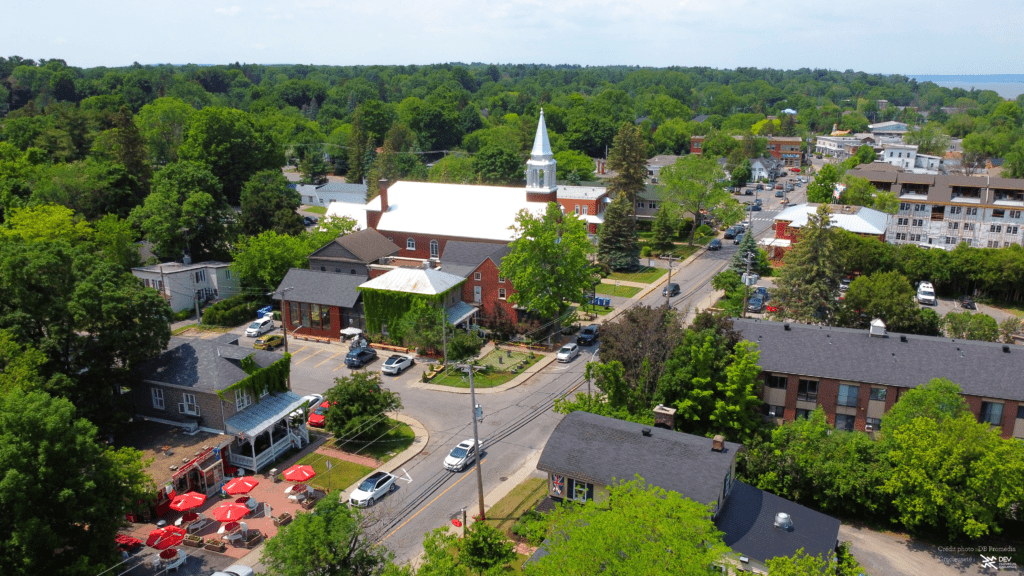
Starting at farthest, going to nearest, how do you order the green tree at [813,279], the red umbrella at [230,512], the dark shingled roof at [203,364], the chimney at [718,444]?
the green tree at [813,279] → the dark shingled roof at [203,364] → the red umbrella at [230,512] → the chimney at [718,444]

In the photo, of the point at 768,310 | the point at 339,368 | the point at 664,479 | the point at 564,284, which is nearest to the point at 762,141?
the point at 768,310

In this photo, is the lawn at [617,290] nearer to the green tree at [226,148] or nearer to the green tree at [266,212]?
the green tree at [266,212]

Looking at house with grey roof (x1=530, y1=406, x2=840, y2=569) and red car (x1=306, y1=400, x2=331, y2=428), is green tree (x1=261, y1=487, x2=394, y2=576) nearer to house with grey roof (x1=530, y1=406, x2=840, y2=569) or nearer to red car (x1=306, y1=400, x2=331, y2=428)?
house with grey roof (x1=530, y1=406, x2=840, y2=569)

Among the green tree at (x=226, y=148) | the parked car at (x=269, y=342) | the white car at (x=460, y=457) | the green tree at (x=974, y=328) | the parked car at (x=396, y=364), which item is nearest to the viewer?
the white car at (x=460, y=457)

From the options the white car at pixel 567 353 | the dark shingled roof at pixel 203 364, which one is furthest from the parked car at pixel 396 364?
the white car at pixel 567 353

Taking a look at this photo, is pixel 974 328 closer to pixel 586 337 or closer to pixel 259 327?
pixel 586 337

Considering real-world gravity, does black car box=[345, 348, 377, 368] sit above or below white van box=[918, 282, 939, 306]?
below

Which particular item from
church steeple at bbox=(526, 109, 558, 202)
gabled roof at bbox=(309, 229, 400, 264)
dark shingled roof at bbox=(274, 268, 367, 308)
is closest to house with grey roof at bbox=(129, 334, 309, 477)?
dark shingled roof at bbox=(274, 268, 367, 308)
